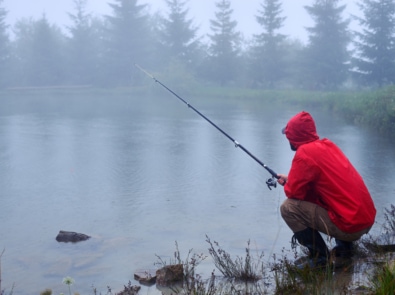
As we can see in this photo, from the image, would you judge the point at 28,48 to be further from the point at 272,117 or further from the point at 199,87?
the point at 272,117

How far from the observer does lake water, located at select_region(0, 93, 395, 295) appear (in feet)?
19.5

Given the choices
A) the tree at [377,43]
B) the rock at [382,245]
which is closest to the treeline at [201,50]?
the tree at [377,43]

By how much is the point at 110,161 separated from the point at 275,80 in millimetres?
31762

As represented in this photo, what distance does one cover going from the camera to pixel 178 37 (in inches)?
1802

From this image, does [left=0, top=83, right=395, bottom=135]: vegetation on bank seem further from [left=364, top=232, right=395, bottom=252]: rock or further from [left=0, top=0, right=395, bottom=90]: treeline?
[left=364, top=232, right=395, bottom=252]: rock

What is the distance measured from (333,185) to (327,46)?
36.1 m

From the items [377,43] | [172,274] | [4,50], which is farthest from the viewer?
[4,50]

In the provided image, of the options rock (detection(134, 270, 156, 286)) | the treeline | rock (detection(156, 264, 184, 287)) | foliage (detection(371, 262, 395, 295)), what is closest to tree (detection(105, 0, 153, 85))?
the treeline

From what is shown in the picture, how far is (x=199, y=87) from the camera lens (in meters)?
39.3

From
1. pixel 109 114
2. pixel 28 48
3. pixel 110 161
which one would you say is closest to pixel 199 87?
pixel 109 114

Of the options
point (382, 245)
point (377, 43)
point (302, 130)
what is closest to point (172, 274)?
point (302, 130)

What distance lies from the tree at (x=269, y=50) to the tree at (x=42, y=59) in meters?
17.5

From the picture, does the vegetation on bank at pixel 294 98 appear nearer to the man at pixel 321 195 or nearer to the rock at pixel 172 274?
the man at pixel 321 195

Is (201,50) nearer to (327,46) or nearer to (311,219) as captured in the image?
(327,46)
